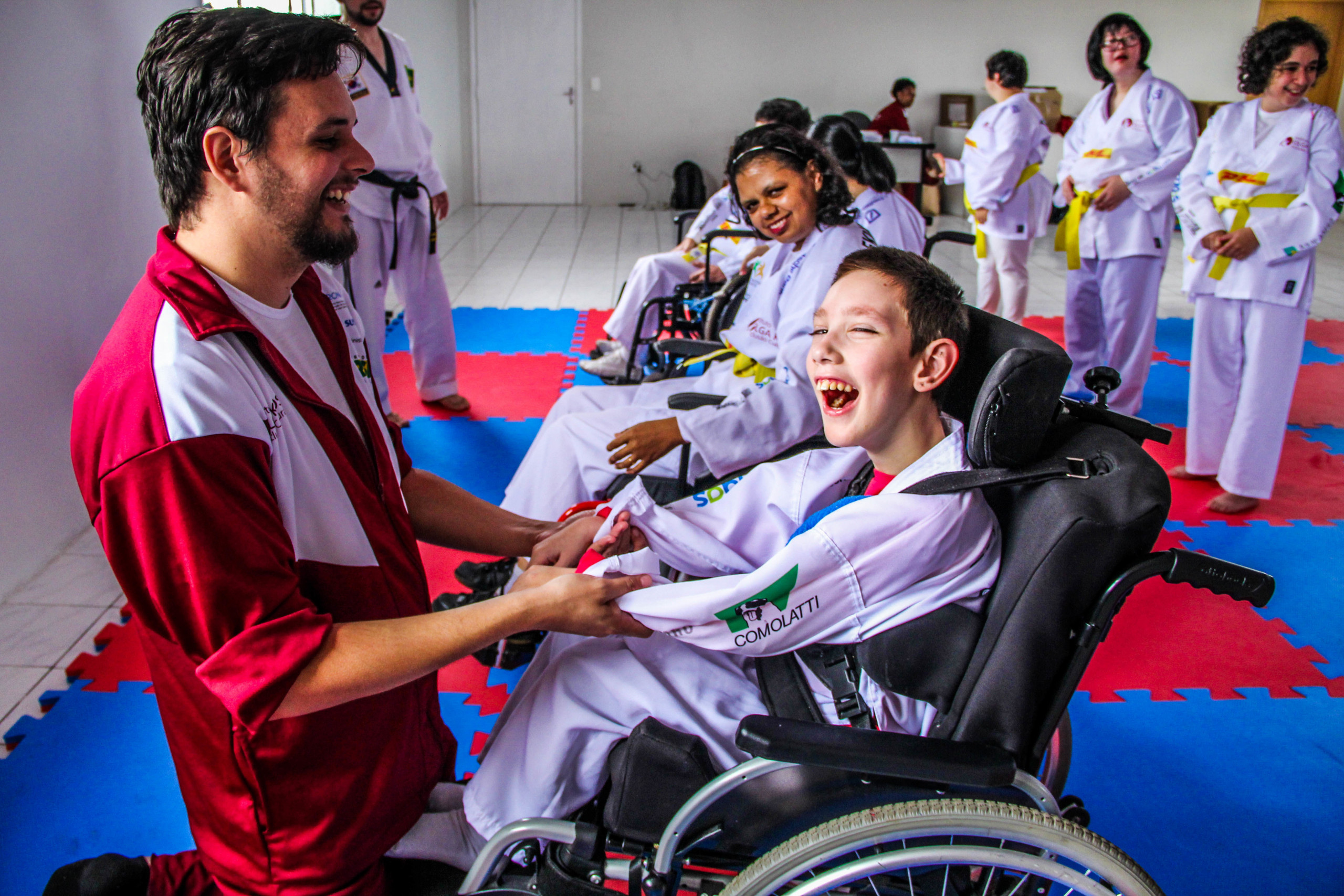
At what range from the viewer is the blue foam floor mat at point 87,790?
6.43 ft

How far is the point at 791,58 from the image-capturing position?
456 inches

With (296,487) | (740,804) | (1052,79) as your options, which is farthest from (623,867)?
(1052,79)

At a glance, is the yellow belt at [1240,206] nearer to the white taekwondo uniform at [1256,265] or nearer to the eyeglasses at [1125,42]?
the white taekwondo uniform at [1256,265]

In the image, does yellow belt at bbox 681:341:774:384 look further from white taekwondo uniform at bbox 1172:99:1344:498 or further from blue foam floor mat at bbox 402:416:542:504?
white taekwondo uniform at bbox 1172:99:1344:498

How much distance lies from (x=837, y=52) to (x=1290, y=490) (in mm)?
9366

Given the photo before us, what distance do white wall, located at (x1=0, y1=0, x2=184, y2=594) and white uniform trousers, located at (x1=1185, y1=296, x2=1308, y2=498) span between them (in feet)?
14.6

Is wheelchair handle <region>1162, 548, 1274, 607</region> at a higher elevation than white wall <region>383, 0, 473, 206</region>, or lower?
lower

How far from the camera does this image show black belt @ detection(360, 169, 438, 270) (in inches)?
160

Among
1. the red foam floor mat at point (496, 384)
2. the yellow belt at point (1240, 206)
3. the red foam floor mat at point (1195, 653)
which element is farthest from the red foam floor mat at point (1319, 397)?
the red foam floor mat at point (496, 384)

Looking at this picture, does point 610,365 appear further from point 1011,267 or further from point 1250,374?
point 1250,374

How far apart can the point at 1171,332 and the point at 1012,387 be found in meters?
5.99

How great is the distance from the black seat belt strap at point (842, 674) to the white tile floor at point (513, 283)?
84.3 inches

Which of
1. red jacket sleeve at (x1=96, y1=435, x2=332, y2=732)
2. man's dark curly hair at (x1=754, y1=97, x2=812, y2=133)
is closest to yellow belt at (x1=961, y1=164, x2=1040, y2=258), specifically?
man's dark curly hair at (x1=754, y1=97, x2=812, y2=133)

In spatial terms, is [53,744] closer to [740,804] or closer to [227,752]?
[227,752]
